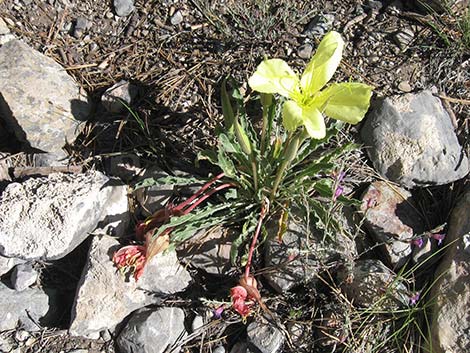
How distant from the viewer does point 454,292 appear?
8.32 feet

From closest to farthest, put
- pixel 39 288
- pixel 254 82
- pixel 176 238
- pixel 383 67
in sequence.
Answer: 1. pixel 254 82
2. pixel 176 238
3. pixel 39 288
4. pixel 383 67

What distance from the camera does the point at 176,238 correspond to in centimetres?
255

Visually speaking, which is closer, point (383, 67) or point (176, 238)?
point (176, 238)

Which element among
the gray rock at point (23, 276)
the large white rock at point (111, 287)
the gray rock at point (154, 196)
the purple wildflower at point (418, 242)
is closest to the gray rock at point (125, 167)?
the gray rock at point (154, 196)

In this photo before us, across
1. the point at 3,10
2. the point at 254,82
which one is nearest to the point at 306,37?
the point at 254,82

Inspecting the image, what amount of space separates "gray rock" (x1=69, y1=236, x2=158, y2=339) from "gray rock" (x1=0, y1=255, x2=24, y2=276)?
0.36 metres

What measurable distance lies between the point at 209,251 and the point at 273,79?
105 cm

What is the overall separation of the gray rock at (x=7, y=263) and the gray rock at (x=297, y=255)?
45.4 inches

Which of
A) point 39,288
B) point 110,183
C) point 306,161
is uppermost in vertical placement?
point 306,161

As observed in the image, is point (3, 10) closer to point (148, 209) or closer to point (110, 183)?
point (110, 183)

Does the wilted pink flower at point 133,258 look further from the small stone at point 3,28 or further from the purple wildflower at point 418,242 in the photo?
the small stone at point 3,28

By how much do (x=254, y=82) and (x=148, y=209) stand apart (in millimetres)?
1108

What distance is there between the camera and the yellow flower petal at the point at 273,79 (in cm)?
187

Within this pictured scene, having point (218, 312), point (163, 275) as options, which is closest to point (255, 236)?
point (218, 312)
